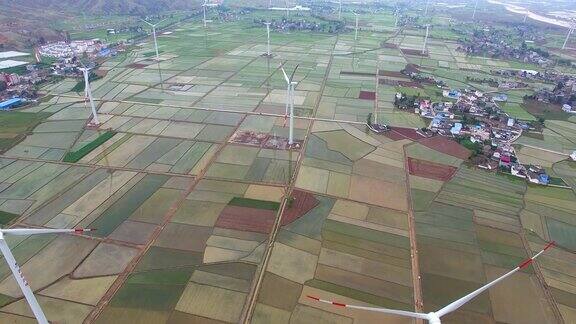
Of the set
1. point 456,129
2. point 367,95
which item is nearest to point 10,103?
point 367,95

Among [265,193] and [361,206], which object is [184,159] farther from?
[361,206]

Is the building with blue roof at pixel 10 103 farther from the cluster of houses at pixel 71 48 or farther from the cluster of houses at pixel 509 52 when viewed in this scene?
the cluster of houses at pixel 509 52

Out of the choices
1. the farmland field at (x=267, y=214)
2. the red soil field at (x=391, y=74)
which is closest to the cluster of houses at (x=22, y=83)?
the farmland field at (x=267, y=214)

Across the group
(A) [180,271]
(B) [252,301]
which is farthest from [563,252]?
(A) [180,271]

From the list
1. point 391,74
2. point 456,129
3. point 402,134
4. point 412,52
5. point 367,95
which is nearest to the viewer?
point 402,134

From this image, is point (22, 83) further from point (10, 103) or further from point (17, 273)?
point (17, 273)

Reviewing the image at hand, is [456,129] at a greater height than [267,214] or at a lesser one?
greater
